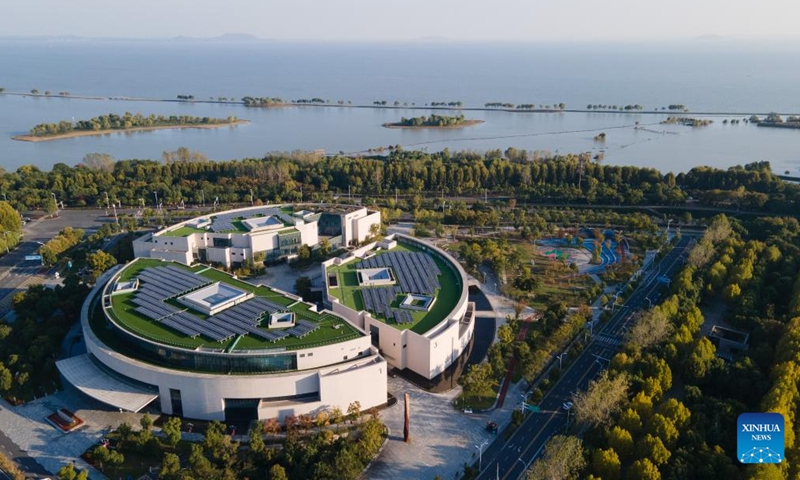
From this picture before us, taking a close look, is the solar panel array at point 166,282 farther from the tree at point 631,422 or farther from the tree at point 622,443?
the tree at point 631,422

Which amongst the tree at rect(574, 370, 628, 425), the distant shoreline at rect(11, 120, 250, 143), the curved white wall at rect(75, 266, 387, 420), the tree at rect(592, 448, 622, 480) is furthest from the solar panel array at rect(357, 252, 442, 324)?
the distant shoreline at rect(11, 120, 250, 143)

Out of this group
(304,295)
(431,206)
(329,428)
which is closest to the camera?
(329,428)

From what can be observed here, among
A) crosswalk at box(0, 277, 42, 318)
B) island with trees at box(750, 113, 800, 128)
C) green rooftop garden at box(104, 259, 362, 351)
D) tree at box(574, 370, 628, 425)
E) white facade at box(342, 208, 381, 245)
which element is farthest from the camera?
island with trees at box(750, 113, 800, 128)

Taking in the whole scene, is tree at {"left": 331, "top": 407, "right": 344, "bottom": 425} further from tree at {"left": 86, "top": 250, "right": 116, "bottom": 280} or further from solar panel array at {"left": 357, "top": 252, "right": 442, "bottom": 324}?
tree at {"left": 86, "top": 250, "right": 116, "bottom": 280}

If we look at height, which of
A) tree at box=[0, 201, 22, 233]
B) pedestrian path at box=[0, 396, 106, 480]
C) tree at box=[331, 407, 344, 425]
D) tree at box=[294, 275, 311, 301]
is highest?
tree at box=[0, 201, 22, 233]

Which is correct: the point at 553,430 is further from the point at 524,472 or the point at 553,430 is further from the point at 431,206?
the point at 431,206

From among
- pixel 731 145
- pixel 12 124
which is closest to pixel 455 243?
pixel 731 145
